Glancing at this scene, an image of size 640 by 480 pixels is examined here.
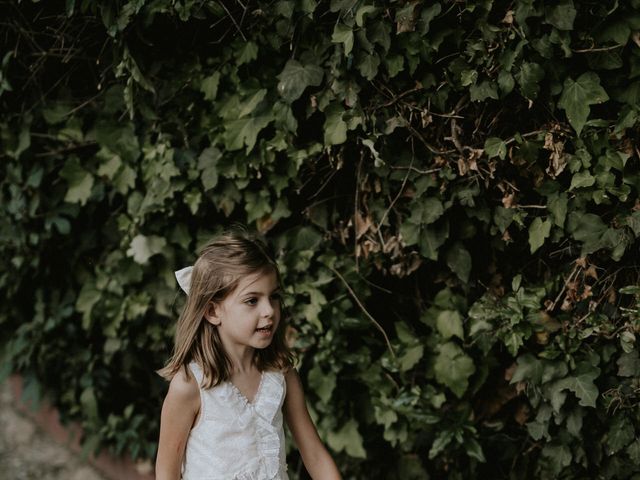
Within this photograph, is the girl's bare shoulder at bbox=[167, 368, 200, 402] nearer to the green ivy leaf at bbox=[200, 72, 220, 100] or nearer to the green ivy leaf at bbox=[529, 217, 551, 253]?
the green ivy leaf at bbox=[529, 217, 551, 253]

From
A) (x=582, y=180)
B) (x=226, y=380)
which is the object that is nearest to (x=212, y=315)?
(x=226, y=380)

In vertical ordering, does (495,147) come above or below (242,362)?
above

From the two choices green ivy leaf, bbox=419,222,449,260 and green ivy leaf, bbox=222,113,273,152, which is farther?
green ivy leaf, bbox=222,113,273,152

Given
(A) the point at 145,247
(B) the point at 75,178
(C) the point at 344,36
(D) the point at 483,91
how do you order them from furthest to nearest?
(B) the point at 75,178, (A) the point at 145,247, (C) the point at 344,36, (D) the point at 483,91

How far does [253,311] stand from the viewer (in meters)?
2.22

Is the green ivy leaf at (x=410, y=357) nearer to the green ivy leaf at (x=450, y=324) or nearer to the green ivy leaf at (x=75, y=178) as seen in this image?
the green ivy leaf at (x=450, y=324)

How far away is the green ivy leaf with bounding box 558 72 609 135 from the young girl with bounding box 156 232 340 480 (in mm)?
1025

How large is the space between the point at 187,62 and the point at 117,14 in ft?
1.10

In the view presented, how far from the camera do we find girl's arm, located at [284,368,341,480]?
2.39 m

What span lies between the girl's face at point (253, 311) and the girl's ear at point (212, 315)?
28 mm

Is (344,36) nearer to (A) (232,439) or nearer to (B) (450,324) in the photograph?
(B) (450,324)

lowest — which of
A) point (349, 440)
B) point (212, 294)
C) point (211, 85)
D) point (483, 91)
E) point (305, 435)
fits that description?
point (349, 440)

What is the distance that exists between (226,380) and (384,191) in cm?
100

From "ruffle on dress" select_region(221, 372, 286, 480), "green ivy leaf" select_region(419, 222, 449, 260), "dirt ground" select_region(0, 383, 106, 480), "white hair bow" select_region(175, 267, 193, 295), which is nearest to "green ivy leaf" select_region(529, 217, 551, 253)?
"green ivy leaf" select_region(419, 222, 449, 260)
